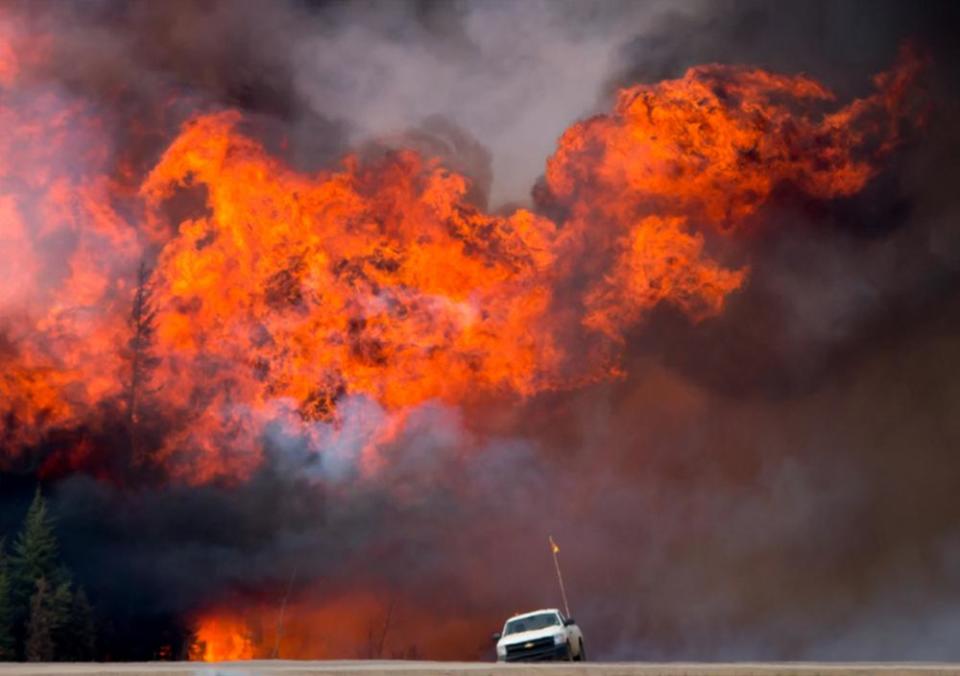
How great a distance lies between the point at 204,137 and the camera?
60750 mm

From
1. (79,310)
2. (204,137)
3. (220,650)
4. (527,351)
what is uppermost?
(204,137)

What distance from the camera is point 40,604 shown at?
205ft

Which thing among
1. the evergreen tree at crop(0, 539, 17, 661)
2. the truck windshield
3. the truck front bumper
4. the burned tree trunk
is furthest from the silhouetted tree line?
the truck front bumper

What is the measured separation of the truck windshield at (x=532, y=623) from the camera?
32625 mm

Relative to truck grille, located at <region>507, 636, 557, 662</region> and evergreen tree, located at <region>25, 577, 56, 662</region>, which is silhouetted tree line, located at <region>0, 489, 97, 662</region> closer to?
evergreen tree, located at <region>25, 577, 56, 662</region>

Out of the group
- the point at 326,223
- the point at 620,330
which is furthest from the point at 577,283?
the point at 326,223

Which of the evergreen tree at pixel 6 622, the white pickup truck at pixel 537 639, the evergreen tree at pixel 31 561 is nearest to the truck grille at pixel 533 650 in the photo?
the white pickup truck at pixel 537 639

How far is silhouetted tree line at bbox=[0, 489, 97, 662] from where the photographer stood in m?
61.8

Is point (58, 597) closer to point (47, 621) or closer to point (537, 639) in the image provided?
point (47, 621)

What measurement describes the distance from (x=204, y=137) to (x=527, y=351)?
22.5 metres

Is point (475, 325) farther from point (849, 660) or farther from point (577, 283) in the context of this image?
point (849, 660)

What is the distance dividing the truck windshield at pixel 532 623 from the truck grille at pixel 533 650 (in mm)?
703

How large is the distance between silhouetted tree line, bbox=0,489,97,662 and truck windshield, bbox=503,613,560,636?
37903 mm

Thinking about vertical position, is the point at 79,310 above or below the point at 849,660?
above
